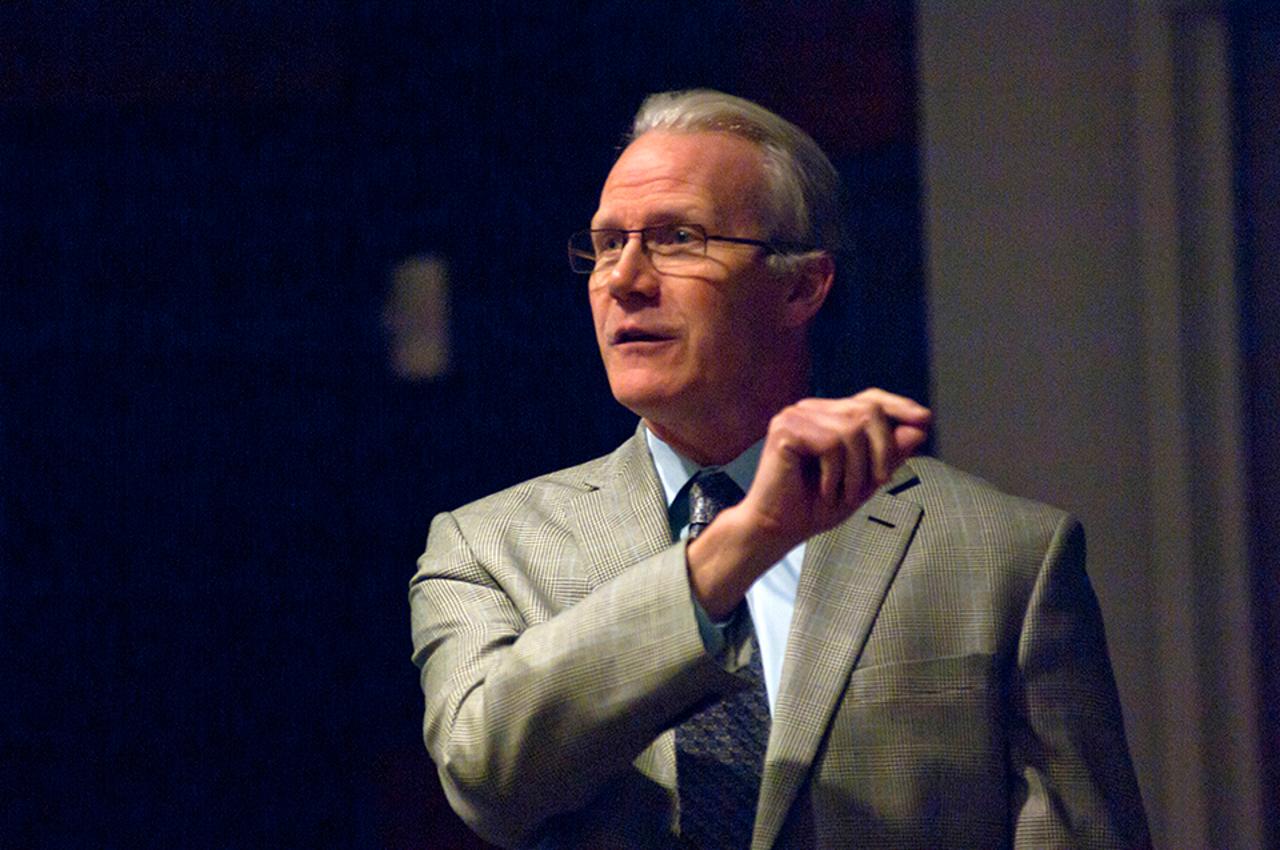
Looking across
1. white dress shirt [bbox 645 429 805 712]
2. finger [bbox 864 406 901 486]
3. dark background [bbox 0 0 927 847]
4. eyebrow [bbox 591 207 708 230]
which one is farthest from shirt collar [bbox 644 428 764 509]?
dark background [bbox 0 0 927 847]

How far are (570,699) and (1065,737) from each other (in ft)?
1.55

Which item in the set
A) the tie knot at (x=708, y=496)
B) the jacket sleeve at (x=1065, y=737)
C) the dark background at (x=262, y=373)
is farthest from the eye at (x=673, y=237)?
the dark background at (x=262, y=373)

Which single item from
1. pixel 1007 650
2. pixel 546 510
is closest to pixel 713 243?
pixel 546 510

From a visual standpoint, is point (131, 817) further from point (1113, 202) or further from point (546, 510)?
point (1113, 202)

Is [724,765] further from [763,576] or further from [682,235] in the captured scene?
[682,235]

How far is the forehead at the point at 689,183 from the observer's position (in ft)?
4.99

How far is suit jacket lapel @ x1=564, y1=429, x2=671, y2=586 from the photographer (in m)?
1.47

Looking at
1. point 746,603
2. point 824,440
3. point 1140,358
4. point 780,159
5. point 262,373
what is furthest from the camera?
point 1140,358

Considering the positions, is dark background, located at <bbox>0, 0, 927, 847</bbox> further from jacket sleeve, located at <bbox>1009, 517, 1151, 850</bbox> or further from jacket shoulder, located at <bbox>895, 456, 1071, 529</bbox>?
jacket sleeve, located at <bbox>1009, 517, 1151, 850</bbox>

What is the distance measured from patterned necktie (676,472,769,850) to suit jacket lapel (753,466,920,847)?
0.13ft

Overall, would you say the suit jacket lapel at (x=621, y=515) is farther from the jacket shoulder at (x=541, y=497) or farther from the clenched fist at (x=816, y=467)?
the clenched fist at (x=816, y=467)

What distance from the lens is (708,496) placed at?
151cm

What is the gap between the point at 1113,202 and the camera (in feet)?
8.34

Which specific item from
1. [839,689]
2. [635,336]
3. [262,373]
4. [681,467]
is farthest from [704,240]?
[262,373]
